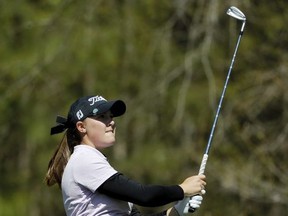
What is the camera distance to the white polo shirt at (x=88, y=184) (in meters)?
5.55

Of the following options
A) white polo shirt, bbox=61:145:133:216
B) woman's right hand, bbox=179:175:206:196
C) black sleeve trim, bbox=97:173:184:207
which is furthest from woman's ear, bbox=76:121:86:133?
woman's right hand, bbox=179:175:206:196

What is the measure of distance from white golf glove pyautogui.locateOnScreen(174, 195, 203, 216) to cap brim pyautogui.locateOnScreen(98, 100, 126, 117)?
56cm

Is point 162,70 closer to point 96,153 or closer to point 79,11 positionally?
point 79,11

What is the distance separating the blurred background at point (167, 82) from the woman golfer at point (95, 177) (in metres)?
4.94

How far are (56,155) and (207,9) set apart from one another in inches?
275

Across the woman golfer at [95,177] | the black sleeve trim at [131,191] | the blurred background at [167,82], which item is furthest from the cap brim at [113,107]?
the blurred background at [167,82]

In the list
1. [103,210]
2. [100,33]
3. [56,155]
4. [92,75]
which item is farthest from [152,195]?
[92,75]

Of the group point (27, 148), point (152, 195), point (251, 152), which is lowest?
point (27, 148)

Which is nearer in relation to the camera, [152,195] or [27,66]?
[152,195]

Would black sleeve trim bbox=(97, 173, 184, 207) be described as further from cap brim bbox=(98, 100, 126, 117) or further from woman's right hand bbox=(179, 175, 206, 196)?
cap brim bbox=(98, 100, 126, 117)

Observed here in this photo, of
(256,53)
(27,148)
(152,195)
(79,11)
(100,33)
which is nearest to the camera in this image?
(152,195)

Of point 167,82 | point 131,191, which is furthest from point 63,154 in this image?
point 167,82

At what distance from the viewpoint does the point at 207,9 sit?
12641 millimetres

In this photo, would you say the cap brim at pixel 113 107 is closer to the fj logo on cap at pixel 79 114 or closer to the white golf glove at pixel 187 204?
the fj logo on cap at pixel 79 114
